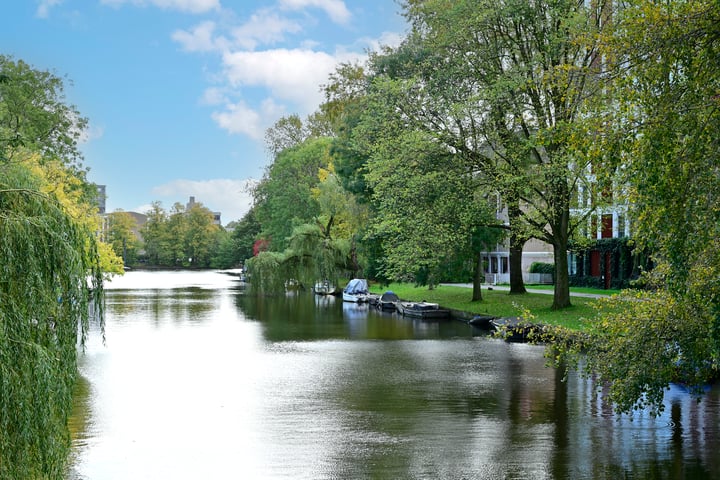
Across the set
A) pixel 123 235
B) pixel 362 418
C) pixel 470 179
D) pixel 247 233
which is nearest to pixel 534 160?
pixel 470 179

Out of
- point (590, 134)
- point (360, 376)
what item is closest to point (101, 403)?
point (360, 376)

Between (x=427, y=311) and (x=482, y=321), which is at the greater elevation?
(x=427, y=311)

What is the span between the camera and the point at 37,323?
8195mm

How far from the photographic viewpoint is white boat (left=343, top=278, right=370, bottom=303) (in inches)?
1980

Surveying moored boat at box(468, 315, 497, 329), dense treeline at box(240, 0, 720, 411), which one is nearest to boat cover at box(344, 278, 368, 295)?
dense treeline at box(240, 0, 720, 411)

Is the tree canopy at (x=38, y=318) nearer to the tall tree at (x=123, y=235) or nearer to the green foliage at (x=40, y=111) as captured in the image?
the green foliage at (x=40, y=111)

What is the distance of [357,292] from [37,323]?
4304 centimetres

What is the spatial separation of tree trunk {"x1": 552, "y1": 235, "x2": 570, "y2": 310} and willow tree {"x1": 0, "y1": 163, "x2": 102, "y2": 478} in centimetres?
2476

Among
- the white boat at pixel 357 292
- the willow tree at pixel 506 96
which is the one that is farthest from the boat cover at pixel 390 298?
the willow tree at pixel 506 96

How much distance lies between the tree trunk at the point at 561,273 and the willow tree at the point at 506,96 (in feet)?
0.13

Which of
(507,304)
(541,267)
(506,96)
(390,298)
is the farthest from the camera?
(541,267)

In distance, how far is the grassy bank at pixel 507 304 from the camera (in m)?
28.9

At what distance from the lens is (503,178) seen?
2994 centimetres

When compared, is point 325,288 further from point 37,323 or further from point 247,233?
point 247,233
